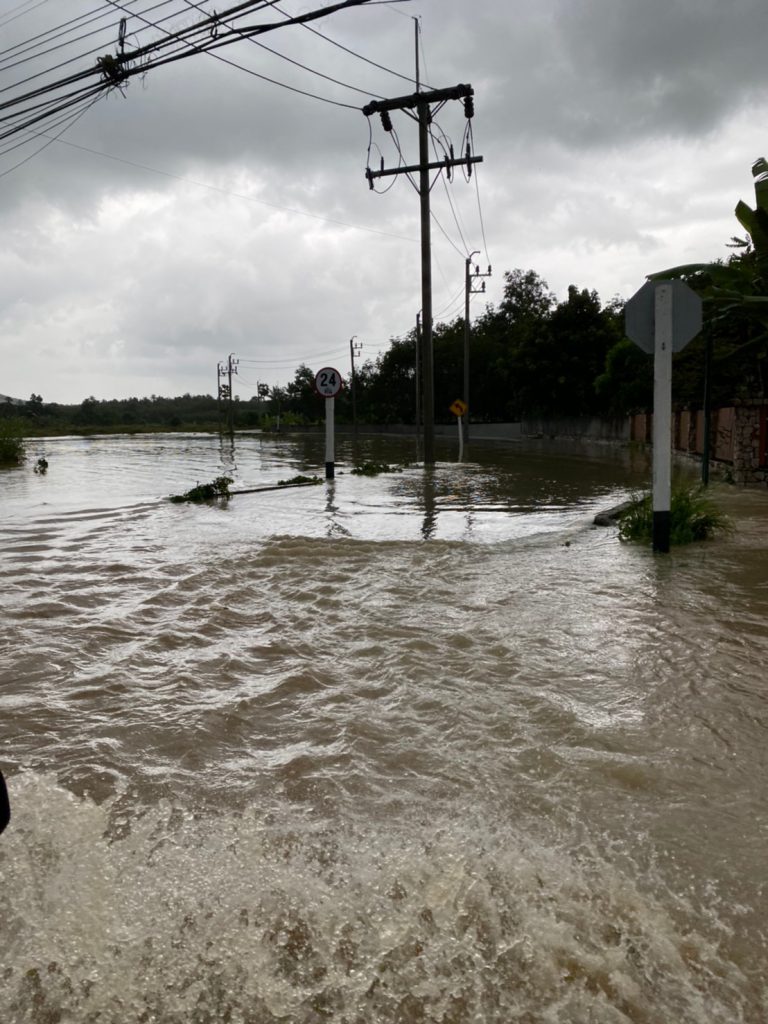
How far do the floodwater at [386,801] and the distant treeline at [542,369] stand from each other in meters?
8.85

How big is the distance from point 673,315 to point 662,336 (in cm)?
23

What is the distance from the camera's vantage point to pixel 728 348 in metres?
20.3

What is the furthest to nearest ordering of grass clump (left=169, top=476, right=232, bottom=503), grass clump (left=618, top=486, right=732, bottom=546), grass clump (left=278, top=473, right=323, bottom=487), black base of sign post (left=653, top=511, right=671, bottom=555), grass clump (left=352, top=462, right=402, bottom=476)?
1. grass clump (left=352, top=462, right=402, bottom=476)
2. grass clump (left=278, top=473, right=323, bottom=487)
3. grass clump (left=169, top=476, right=232, bottom=503)
4. grass clump (left=618, top=486, right=732, bottom=546)
5. black base of sign post (left=653, top=511, right=671, bottom=555)

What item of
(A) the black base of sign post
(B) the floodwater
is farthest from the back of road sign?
(B) the floodwater

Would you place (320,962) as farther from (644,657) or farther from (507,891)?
(644,657)

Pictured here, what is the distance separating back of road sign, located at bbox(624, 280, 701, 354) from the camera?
23.5ft

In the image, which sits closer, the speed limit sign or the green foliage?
the speed limit sign

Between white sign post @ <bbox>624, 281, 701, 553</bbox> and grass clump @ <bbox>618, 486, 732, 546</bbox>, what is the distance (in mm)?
609

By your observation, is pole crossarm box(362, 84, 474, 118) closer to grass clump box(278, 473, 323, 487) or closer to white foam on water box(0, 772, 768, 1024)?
grass clump box(278, 473, 323, 487)

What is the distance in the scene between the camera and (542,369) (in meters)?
47.3

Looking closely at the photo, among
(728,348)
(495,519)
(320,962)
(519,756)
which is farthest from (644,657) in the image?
(728,348)

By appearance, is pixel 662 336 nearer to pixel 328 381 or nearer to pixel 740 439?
pixel 328 381

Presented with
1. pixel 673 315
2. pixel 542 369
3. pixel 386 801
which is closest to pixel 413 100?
pixel 673 315

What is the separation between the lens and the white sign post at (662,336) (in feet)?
23.6
